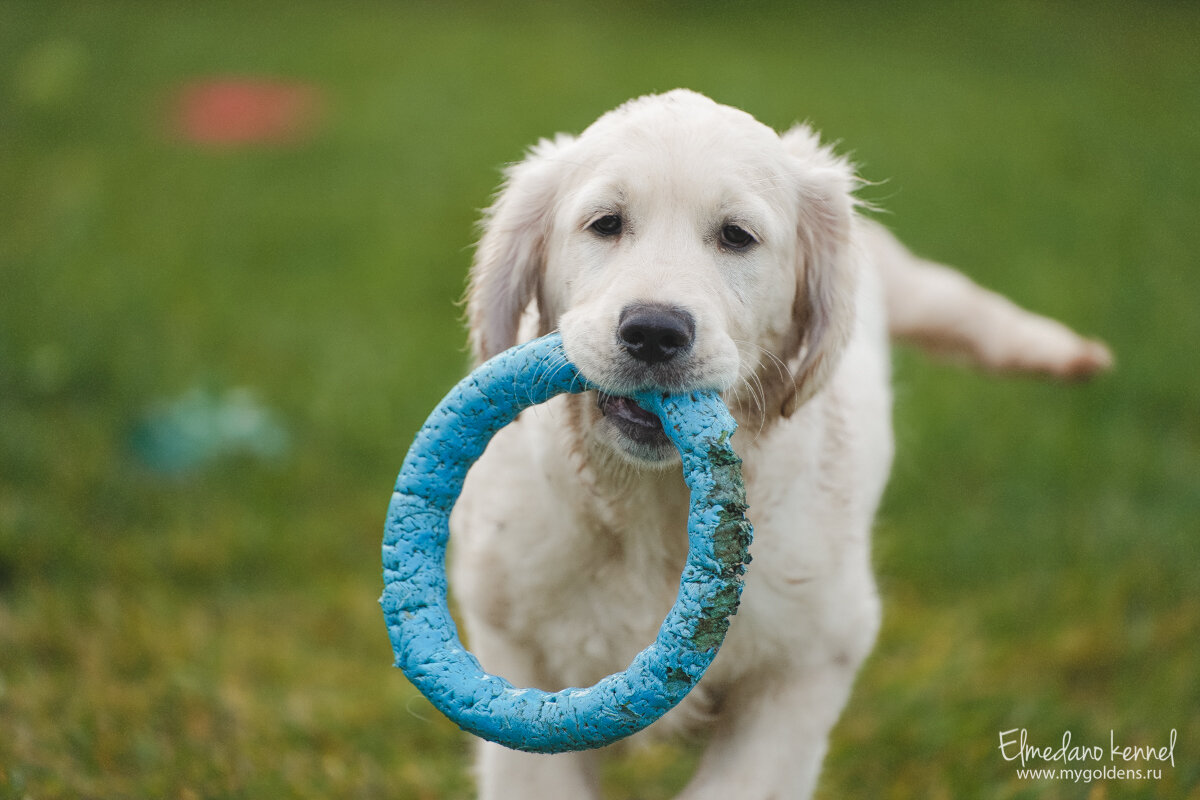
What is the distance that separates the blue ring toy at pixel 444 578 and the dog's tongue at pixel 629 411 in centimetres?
10

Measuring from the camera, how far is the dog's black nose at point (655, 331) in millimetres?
2410

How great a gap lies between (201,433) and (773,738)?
342cm

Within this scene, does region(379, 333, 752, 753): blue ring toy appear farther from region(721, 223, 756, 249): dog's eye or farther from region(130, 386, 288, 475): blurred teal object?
region(130, 386, 288, 475): blurred teal object

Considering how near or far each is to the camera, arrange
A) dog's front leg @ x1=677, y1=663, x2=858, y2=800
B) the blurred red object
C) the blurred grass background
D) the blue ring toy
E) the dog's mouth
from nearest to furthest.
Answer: the blue ring toy, the dog's mouth, dog's front leg @ x1=677, y1=663, x2=858, y2=800, the blurred grass background, the blurred red object

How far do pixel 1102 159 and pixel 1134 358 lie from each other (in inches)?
181

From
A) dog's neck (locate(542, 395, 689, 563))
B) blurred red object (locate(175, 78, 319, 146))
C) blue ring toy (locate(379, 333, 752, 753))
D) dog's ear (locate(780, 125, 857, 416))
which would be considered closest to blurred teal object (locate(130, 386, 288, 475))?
dog's neck (locate(542, 395, 689, 563))

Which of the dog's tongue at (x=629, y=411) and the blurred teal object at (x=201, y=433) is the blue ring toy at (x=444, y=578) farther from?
the blurred teal object at (x=201, y=433)

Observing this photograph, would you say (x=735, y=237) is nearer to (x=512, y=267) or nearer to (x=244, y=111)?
(x=512, y=267)

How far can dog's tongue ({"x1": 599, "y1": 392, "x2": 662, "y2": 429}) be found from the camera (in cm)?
266

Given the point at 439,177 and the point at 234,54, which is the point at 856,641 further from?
the point at 234,54

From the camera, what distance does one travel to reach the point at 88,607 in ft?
14.1

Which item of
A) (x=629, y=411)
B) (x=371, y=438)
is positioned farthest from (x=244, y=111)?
(x=629, y=411)

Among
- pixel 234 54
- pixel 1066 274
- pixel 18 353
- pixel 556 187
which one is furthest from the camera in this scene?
pixel 234 54

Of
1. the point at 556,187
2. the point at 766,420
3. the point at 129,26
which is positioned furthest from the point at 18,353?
the point at 129,26
